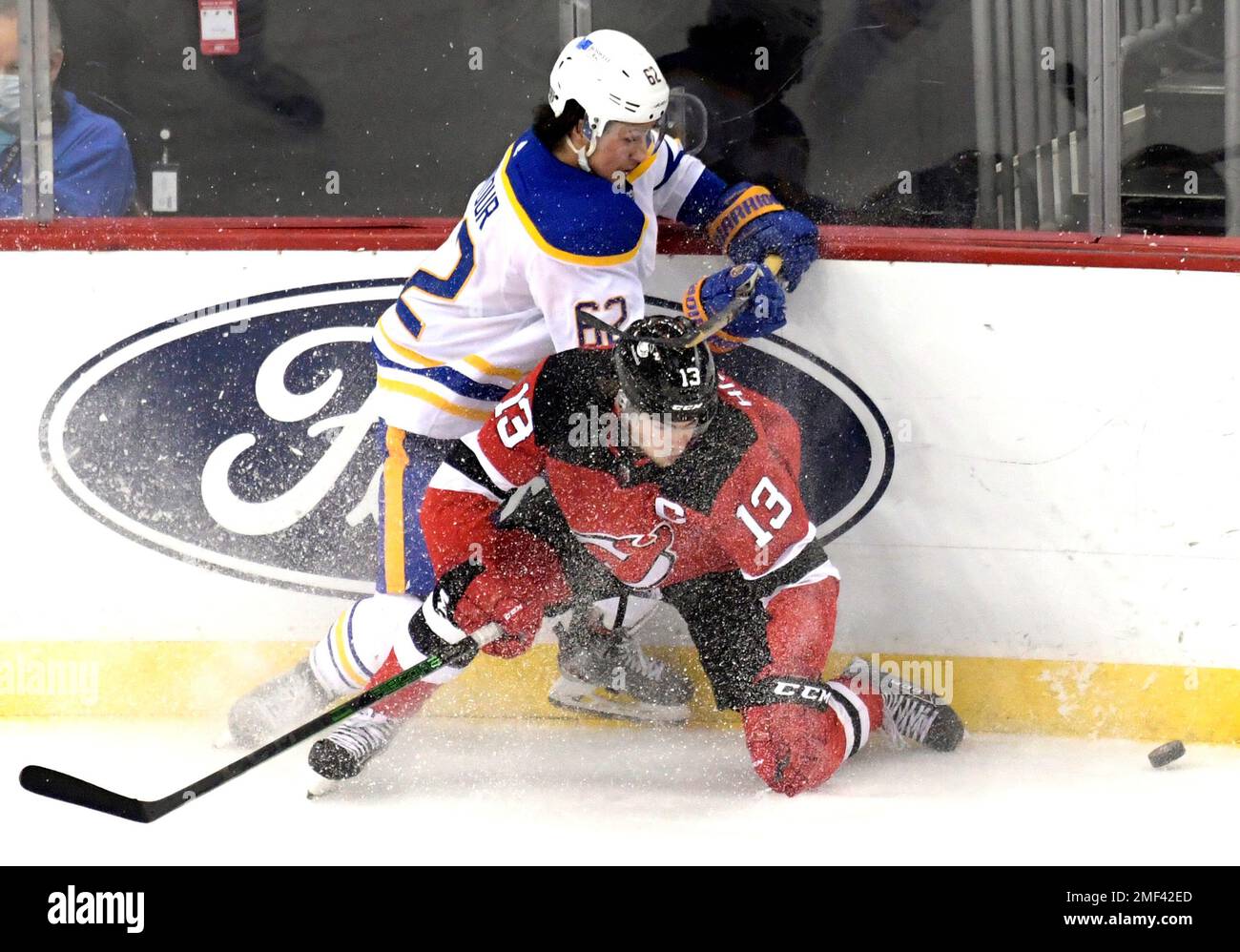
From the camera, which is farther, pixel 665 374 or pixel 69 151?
pixel 69 151

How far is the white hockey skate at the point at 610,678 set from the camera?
3.40m

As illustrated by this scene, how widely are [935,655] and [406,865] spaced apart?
4.37 ft

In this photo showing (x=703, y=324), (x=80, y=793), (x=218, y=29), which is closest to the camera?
(x=80, y=793)

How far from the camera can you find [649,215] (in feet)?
10.3

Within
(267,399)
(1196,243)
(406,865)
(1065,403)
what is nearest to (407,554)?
(267,399)

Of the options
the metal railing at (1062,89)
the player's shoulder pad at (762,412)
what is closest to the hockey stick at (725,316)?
the player's shoulder pad at (762,412)

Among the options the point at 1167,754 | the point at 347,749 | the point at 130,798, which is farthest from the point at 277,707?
the point at 1167,754

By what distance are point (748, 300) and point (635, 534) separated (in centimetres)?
52

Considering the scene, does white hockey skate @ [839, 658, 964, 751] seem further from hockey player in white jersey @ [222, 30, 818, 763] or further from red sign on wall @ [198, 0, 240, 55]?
red sign on wall @ [198, 0, 240, 55]

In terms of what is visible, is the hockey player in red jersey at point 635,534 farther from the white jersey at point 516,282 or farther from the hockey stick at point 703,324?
the white jersey at point 516,282

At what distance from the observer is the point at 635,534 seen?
311 cm

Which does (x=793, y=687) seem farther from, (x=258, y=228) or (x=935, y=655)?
(x=258, y=228)

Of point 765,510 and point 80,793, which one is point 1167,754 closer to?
point 765,510

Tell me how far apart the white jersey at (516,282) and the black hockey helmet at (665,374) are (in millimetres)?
182
